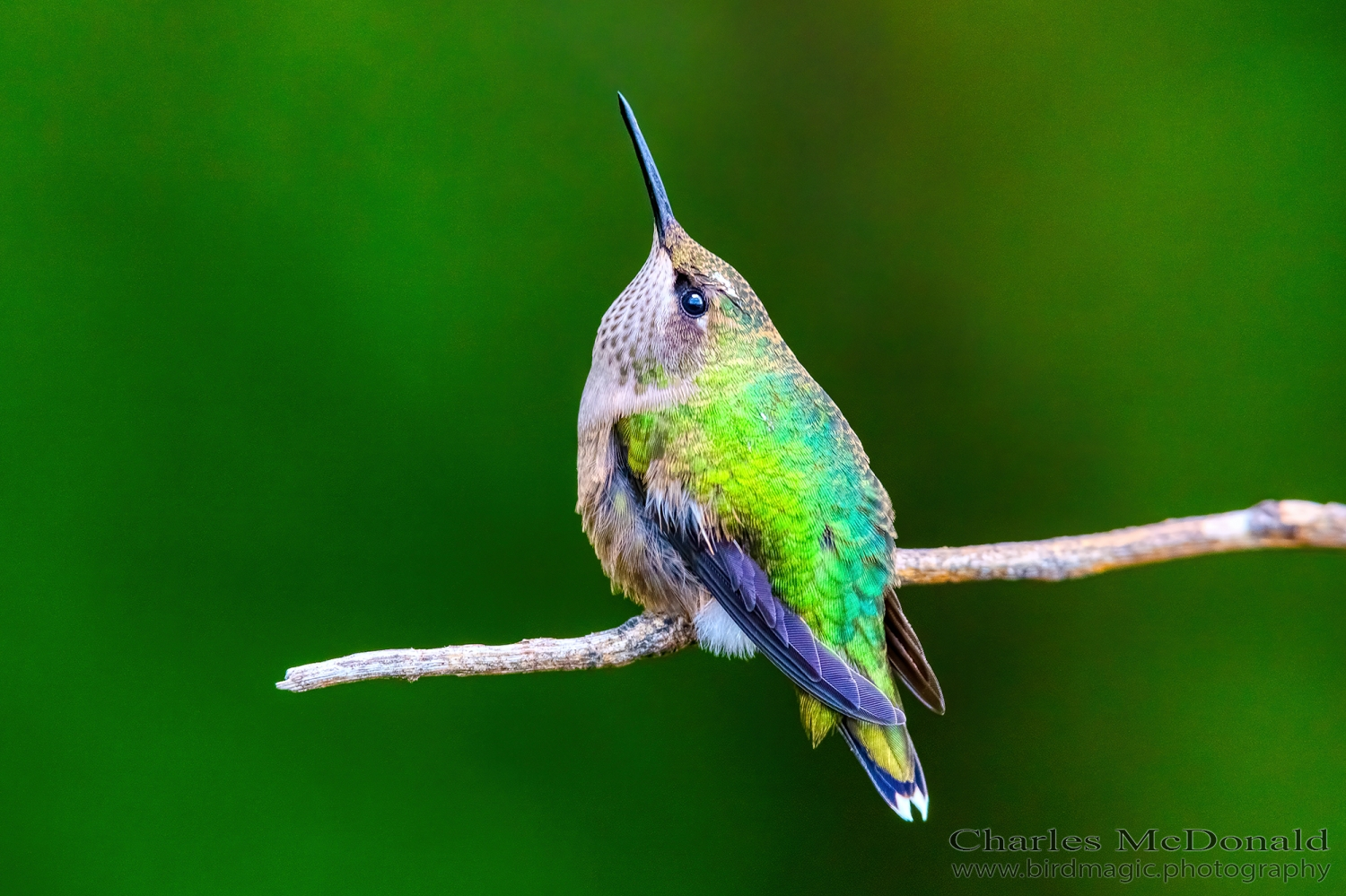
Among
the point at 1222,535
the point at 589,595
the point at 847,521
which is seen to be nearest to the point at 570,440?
the point at 589,595

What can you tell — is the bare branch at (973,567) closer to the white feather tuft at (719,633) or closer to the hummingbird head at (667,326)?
the white feather tuft at (719,633)

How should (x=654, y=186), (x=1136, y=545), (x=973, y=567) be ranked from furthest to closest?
1. (x=973, y=567)
2. (x=654, y=186)
3. (x=1136, y=545)

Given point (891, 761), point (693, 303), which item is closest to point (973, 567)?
point (891, 761)

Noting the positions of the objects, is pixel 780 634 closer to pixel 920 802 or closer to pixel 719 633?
pixel 719 633

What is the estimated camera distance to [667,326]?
2219 millimetres

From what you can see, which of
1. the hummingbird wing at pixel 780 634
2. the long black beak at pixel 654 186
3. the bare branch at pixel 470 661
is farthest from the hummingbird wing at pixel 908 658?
the long black beak at pixel 654 186

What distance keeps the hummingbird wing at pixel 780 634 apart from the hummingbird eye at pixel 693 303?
474mm

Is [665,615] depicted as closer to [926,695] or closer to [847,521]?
[847,521]

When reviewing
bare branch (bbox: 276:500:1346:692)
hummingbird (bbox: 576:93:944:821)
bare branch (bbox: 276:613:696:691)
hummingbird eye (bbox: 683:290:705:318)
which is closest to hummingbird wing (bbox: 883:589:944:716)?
hummingbird (bbox: 576:93:944:821)

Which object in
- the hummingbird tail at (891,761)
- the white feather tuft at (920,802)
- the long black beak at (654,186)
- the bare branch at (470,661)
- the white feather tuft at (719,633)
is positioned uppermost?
the long black beak at (654,186)

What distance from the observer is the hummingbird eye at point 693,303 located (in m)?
2.23

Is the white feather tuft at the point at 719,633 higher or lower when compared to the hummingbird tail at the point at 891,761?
higher

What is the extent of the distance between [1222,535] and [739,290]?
110cm

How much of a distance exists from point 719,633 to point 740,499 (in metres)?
0.33
